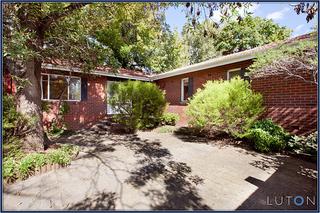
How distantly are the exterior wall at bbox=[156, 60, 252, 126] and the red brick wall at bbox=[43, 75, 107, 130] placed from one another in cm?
452

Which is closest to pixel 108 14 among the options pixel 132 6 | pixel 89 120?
pixel 132 6

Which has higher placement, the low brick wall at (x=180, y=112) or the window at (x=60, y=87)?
the window at (x=60, y=87)

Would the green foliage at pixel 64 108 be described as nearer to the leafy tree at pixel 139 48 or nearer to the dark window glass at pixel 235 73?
the leafy tree at pixel 139 48

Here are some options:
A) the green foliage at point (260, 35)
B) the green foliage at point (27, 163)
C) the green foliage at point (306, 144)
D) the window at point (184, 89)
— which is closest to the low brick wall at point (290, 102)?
the green foliage at point (306, 144)

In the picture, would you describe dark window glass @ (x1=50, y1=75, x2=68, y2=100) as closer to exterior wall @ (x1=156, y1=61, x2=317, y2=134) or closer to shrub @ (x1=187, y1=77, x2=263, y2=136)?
shrub @ (x1=187, y1=77, x2=263, y2=136)

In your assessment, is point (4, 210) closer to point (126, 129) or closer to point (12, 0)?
point (12, 0)

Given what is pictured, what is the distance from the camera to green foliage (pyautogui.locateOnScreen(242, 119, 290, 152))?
20.1 ft

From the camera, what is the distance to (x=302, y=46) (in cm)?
414

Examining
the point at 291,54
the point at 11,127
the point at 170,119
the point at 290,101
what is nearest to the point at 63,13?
the point at 11,127

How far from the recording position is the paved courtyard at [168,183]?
324 centimetres

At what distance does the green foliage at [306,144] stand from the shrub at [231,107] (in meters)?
1.47

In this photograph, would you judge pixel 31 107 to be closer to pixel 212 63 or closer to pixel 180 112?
pixel 212 63

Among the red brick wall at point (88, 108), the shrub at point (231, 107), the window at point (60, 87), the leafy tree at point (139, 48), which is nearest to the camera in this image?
the shrub at point (231, 107)

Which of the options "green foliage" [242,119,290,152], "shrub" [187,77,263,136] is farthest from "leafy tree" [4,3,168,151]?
"green foliage" [242,119,290,152]
